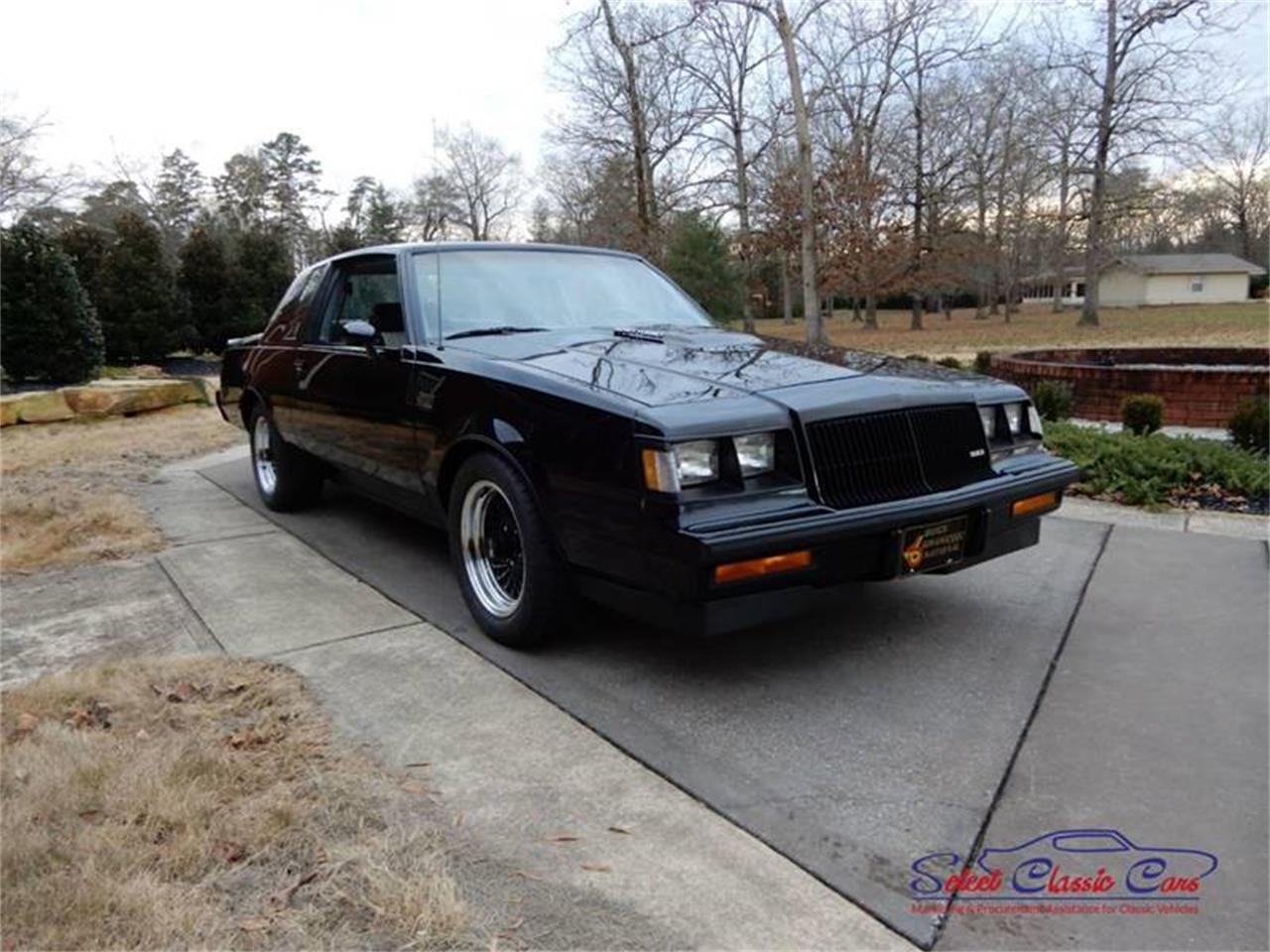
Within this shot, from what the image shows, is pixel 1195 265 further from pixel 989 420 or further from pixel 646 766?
pixel 646 766

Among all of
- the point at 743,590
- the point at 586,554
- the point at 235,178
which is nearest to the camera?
the point at 743,590

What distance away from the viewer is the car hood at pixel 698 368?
2.88 meters

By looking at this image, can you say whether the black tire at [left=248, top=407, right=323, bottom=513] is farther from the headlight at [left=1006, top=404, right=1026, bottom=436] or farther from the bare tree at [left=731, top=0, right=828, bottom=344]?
the bare tree at [left=731, top=0, right=828, bottom=344]

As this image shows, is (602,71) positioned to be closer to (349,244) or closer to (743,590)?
(349,244)

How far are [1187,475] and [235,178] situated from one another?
51.2 meters

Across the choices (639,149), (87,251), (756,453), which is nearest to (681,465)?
(756,453)

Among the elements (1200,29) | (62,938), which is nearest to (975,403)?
(62,938)

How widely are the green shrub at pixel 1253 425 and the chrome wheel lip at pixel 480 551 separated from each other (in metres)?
5.86

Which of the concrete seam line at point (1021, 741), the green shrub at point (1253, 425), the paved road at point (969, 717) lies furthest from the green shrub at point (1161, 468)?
the concrete seam line at point (1021, 741)

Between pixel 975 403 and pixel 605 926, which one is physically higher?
pixel 975 403

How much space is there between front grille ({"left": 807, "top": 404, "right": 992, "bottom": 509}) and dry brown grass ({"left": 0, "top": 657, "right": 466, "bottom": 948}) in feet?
5.19

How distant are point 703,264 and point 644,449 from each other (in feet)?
89.0

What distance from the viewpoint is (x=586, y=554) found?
2871mm

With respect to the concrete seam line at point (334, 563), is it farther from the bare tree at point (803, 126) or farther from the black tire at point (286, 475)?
the bare tree at point (803, 126)
